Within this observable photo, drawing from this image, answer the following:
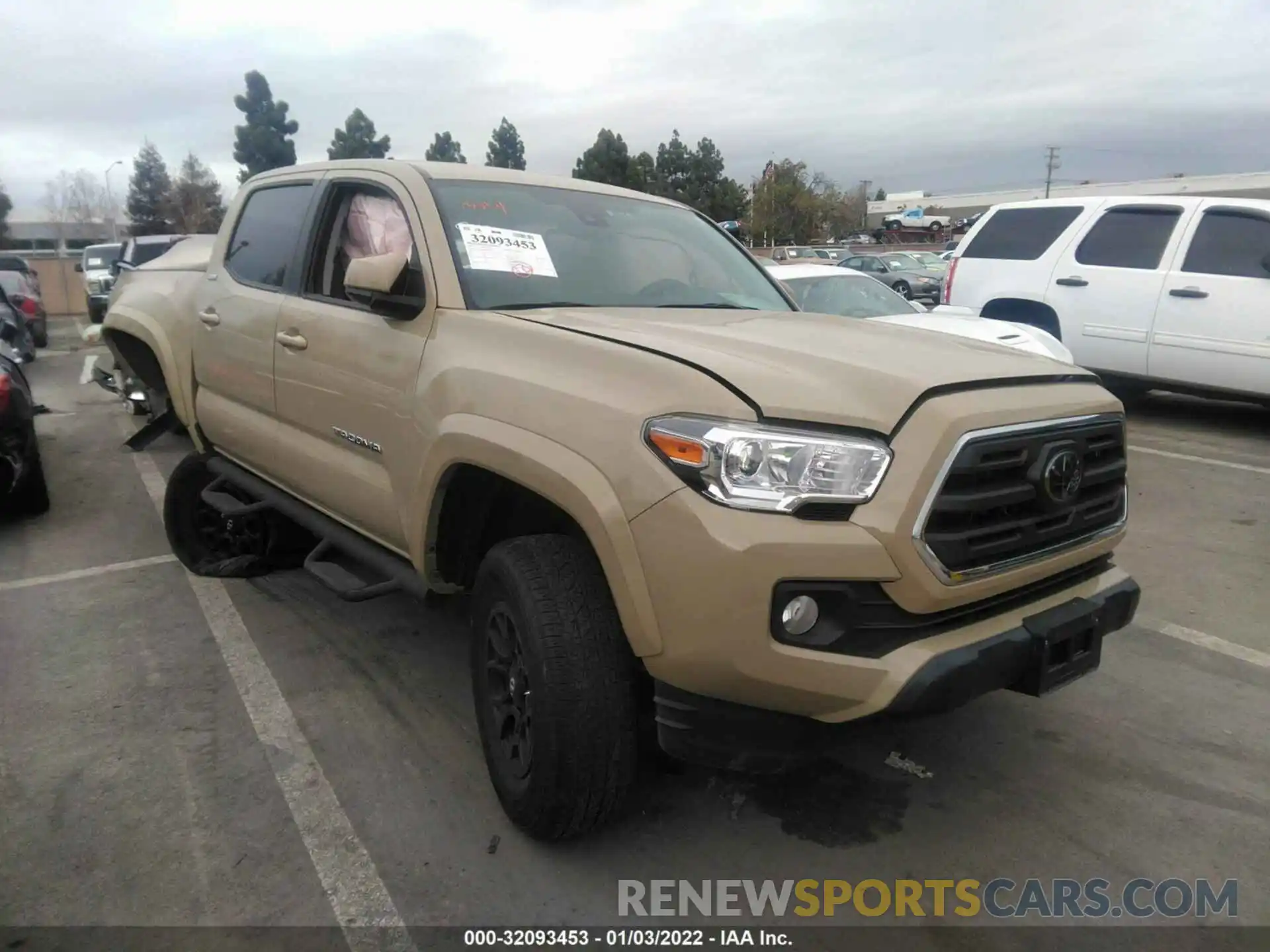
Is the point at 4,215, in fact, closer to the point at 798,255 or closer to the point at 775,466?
the point at 798,255

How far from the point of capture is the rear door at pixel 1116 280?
26.3ft

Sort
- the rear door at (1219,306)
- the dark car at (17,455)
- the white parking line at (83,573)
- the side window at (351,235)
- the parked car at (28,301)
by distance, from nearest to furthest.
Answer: the side window at (351,235) < the white parking line at (83,573) < the dark car at (17,455) < the rear door at (1219,306) < the parked car at (28,301)

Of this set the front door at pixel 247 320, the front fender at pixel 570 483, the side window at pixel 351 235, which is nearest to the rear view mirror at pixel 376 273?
the side window at pixel 351 235

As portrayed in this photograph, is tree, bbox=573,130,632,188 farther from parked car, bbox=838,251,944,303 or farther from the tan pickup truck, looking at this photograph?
the tan pickup truck

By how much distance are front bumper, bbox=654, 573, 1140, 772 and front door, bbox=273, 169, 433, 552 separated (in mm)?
1204

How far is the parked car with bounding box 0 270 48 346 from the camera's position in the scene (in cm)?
1545

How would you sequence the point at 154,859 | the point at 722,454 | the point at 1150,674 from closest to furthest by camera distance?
the point at 722,454, the point at 154,859, the point at 1150,674

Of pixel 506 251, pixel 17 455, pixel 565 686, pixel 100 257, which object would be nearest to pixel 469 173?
pixel 506 251

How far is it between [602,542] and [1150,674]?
264cm

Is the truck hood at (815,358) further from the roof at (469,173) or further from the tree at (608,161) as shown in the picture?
the tree at (608,161)

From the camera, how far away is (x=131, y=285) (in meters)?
5.79

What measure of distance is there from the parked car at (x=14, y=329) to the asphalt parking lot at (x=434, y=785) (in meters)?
6.22

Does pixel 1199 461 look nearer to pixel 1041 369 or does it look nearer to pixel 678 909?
pixel 1041 369

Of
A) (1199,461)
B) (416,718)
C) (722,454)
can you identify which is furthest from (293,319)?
(1199,461)
